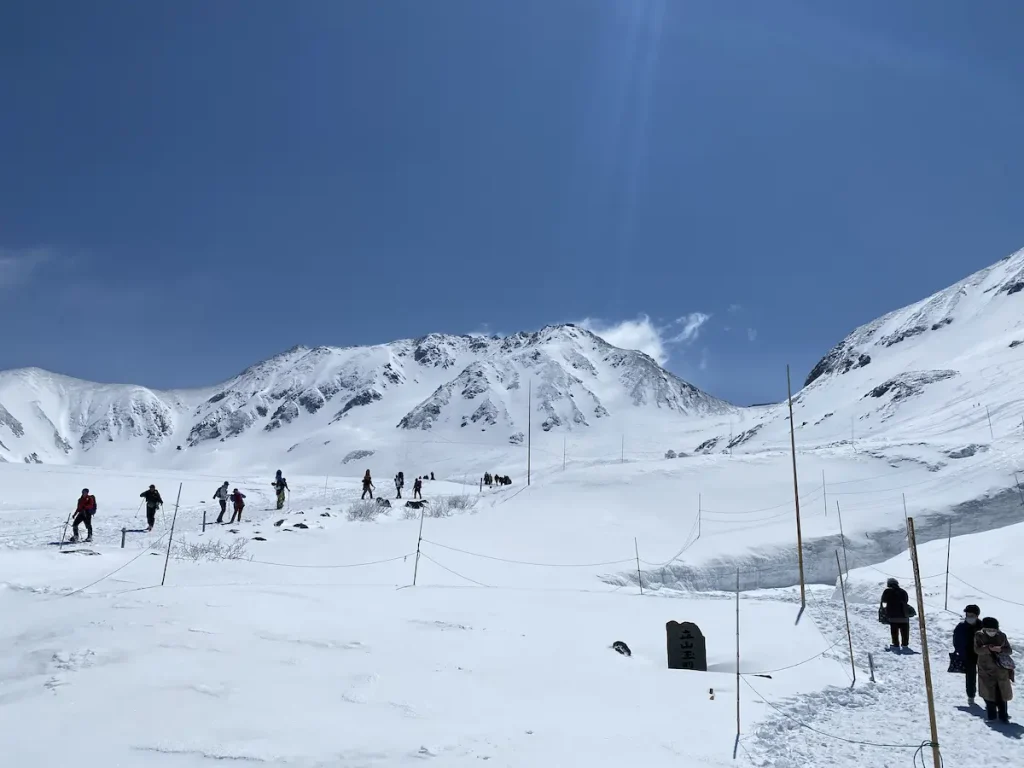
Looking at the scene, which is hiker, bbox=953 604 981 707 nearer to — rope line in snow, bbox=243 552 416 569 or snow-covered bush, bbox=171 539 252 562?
rope line in snow, bbox=243 552 416 569

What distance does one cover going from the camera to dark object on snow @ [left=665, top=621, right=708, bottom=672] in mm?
13000

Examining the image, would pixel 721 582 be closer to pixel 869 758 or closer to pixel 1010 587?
pixel 1010 587

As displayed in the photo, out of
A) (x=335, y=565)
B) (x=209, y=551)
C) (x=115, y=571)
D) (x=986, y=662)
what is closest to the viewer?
(x=986, y=662)

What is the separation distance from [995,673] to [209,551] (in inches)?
776

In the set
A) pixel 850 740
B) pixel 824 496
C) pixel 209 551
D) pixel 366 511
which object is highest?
pixel 824 496

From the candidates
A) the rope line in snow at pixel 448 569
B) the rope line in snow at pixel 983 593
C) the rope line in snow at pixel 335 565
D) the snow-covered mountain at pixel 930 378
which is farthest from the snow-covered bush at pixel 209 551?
the snow-covered mountain at pixel 930 378

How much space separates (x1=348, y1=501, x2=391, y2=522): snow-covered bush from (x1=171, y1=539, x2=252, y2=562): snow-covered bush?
7864mm

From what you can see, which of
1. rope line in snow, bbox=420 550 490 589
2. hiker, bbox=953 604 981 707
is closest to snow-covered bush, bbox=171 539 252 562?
rope line in snow, bbox=420 550 490 589

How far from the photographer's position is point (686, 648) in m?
13.1

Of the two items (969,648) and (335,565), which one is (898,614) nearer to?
(969,648)

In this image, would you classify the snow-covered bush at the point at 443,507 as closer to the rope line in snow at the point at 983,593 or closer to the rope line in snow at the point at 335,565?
the rope line in snow at the point at 335,565

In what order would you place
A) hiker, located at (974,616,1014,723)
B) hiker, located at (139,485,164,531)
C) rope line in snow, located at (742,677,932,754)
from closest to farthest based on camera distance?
rope line in snow, located at (742,677,932,754) < hiker, located at (974,616,1014,723) < hiker, located at (139,485,164,531)

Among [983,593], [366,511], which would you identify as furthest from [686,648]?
[366,511]

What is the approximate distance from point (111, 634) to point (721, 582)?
74.0ft
